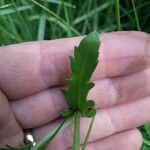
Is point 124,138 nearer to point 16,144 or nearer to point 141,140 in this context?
point 141,140

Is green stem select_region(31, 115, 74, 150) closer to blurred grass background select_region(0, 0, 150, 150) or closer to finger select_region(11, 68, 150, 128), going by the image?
finger select_region(11, 68, 150, 128)

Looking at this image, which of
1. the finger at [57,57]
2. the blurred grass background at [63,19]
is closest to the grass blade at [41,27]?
the blurred grass background at [63,19]

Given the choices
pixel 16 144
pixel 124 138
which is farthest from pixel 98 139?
pixel 16 144

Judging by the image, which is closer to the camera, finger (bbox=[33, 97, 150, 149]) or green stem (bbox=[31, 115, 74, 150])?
green stem (bbox=[31, 115, 74, 150])

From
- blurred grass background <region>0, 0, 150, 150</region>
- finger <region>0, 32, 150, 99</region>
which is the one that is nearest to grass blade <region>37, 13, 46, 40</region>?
blurred grass background <region>0, 0, 150, 150</region>

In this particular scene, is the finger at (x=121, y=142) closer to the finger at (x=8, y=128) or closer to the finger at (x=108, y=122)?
the finger at (x=108, y=122)

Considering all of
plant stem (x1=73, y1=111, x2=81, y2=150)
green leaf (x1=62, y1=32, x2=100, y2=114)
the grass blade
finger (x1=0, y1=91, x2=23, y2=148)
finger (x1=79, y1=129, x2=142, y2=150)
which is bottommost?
finger (x1=79, y1=129, x2=142, y2=150)

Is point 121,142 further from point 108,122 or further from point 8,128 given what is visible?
point 8,128


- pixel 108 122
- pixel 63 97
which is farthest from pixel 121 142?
pixel 63 97
